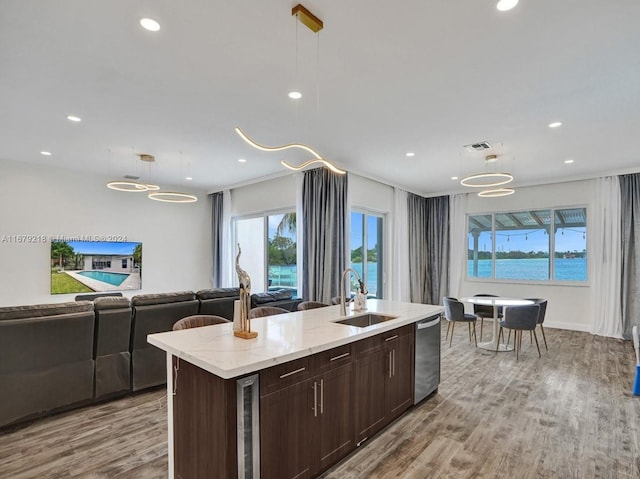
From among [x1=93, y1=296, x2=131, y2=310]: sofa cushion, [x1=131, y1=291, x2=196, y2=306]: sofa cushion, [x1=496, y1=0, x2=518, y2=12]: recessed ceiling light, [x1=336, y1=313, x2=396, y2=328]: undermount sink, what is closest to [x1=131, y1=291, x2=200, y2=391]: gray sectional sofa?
[x1=131, y1=291, x2=196, y2=306]: sofa cushion

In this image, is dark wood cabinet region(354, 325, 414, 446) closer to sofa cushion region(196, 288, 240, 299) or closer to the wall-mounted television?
sofa cushion region(196, 288, 240, 299)

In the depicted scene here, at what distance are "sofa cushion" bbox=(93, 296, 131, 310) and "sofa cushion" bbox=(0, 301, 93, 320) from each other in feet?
0.22

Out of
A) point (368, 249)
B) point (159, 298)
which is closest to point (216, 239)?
point (368, 249)

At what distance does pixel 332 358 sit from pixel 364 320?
3.64ft

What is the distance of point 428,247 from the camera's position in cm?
852

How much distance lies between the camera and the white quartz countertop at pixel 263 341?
5.88 ft

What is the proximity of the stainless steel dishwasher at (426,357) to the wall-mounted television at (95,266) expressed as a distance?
19.9 ft

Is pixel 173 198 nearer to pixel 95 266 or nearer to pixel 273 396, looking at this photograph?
pixel 95 266

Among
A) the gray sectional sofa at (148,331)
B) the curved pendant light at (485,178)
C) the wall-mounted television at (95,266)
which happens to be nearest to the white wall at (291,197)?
the curved pendant light at (485,178)

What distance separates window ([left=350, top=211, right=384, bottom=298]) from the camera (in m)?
6.68

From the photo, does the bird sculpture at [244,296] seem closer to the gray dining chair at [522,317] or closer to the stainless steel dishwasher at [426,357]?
the stainless steel dishwasher at [426,357]

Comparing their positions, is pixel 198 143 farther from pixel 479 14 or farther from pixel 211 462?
pixel 211 462

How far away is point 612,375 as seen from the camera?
4.18 m

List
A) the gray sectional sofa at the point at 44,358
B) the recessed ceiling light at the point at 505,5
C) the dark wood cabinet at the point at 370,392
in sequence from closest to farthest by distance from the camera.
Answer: the recessed ceiling light at the point at 505,5 → the dark wood cabinet at the point at 370,392 → the gray sectional sofa at the point at 44,358
